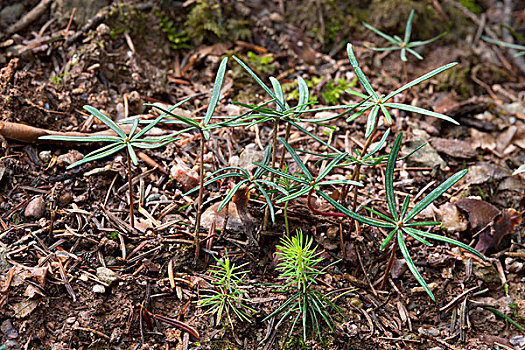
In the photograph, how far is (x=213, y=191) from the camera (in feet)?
9.16

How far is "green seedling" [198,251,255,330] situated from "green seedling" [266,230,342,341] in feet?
0.52

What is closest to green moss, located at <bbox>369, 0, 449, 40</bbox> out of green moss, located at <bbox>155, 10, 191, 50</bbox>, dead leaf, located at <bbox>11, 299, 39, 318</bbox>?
green moss, located at <bbox>155, 10, 191, 50</bbox>

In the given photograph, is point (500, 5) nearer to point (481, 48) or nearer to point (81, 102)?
point (481, 48)

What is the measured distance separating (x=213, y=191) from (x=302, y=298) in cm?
91

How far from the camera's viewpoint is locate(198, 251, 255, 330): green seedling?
2.29 meters

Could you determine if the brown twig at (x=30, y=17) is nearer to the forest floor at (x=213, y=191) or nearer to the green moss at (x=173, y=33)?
the forest floor at (x=213, y=191)

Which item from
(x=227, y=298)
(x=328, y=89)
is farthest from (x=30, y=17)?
(x=227, y=298)

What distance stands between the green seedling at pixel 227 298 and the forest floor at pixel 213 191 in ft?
0.14

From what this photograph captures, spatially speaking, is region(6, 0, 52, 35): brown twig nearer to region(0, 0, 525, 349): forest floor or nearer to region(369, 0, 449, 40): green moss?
region(0, 0, 525, 349): forest floor

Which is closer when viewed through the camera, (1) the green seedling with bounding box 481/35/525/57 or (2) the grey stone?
(2) the grey stone

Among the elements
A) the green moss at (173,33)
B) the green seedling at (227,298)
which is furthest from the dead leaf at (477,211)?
the green moss at (173,33)

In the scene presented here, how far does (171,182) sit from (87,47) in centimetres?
128

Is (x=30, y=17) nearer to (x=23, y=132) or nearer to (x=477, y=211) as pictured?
(x=23, y=132)

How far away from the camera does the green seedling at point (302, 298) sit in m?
2.24
